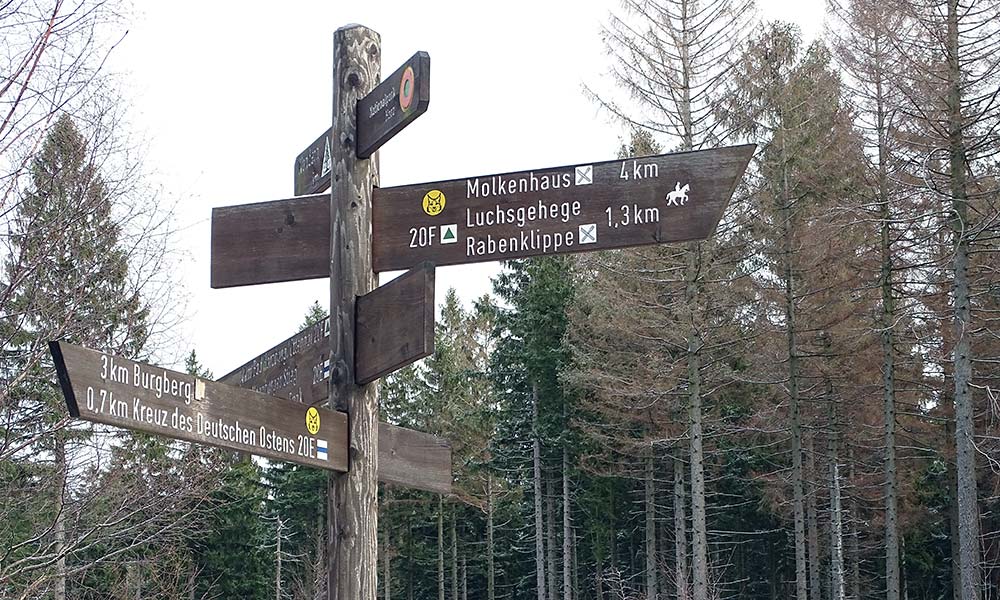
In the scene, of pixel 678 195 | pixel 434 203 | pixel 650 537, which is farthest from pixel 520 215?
pixel 650 537

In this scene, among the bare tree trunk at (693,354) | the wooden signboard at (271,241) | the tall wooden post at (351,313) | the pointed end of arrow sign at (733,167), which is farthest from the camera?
the bare tree trunk at (693,354)

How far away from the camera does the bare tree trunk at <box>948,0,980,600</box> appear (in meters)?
19.6

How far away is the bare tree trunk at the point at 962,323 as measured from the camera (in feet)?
64.3

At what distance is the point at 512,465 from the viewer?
1930 inches

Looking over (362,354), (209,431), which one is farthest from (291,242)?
(209,431)

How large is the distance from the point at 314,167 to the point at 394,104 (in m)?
0.91

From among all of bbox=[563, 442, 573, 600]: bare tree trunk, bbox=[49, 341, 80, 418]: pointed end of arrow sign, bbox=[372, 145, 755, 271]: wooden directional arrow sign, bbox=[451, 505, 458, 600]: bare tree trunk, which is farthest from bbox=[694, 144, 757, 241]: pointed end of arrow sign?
bbox=[451, 505, 458, 600]: bare tree trunk

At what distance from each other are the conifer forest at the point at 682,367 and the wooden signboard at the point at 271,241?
3.37ft

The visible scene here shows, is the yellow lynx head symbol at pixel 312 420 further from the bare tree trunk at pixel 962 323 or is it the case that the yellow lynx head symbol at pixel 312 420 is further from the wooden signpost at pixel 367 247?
the bare tree trunk at pixel 962 323

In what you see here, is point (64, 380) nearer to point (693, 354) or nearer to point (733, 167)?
point (733, 167)

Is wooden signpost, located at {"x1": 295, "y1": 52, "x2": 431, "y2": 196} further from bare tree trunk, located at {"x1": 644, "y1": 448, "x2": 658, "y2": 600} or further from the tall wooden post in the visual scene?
bare tree trunk, located at {"x1": 644, "y1": 448, "x2": 658, "y2": 600}

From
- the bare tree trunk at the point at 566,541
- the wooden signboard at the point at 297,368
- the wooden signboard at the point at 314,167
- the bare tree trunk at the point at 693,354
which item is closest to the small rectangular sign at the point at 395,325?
the wooden signboard at the point at 297,368

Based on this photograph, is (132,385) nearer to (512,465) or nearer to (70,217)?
(70,217)

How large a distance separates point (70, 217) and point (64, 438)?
93.7 inches
